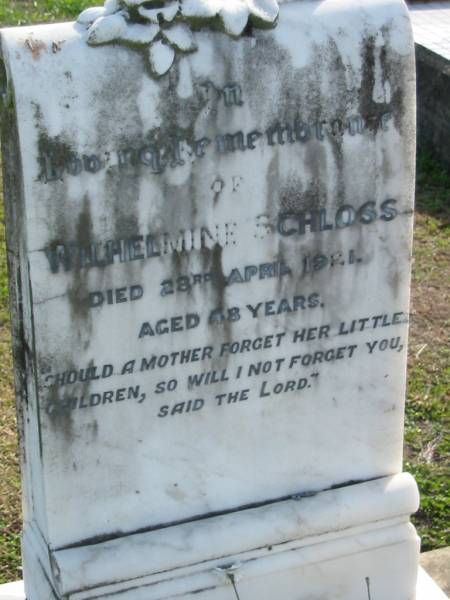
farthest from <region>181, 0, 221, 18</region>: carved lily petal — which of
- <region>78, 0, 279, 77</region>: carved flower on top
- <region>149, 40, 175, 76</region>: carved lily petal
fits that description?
<region>149, 40, 175, 76</region>: carved lily petal

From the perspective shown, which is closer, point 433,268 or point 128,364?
point 128,364

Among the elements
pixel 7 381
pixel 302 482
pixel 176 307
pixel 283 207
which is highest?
pixel 283 207

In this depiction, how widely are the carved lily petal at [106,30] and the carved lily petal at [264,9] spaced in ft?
1.12

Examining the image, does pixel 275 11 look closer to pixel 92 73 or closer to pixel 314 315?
pixel 92 73

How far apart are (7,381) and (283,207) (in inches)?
92.1

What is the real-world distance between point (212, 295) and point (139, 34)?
747mm

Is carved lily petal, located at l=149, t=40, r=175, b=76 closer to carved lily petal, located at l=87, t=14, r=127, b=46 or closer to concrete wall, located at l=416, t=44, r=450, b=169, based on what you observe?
carved lily petal, located at l=87, t=14, r=127, b=46

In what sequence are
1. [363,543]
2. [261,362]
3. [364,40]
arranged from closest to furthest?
1. [364,40]
2. [261,362]
3. [363,543]

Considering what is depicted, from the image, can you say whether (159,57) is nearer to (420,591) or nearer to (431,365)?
(420,591)

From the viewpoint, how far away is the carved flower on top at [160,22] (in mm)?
2914

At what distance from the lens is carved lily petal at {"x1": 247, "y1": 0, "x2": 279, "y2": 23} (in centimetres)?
302

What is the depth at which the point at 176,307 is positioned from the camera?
325 centimetres

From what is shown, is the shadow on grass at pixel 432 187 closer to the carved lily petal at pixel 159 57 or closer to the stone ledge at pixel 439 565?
the stone ledge at pixel 439 565

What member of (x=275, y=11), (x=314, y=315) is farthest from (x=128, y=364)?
(x=275, y=11)
